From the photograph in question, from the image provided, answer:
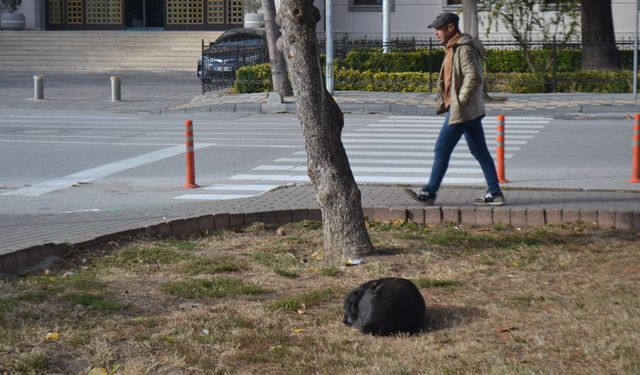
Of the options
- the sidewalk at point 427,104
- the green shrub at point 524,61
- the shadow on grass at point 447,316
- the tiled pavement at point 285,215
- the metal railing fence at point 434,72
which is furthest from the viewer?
the green shrub at point 524,61

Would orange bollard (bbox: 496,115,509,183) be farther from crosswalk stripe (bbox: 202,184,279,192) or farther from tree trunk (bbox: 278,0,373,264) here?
tree trunk (bbox: 278,0,373,264)

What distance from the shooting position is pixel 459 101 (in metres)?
10.5

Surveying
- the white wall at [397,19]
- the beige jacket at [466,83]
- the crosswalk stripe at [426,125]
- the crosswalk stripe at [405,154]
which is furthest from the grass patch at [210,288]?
the white wall at [397,19]

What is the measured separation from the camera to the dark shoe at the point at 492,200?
422 inches

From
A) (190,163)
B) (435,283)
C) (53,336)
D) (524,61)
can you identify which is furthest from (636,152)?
(524,61)

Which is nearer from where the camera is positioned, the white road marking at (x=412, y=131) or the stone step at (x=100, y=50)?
the white road marking at (x=412, y=131)

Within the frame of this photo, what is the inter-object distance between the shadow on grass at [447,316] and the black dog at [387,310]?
11 cm

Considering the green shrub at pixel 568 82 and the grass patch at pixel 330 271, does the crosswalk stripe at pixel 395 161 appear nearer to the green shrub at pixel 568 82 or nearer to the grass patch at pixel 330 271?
the grass patch at pixel 330 271

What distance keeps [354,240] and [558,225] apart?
2.32 metres

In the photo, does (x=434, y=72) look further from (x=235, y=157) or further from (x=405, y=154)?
(x=235, y=157)

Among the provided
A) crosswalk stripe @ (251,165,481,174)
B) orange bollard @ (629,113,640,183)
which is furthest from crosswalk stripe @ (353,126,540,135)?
orange bollard @ (629,113,640,183)

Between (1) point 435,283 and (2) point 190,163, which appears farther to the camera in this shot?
(2) point 190,163

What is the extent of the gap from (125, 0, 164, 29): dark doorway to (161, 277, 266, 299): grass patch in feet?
144

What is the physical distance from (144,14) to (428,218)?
138 ft
